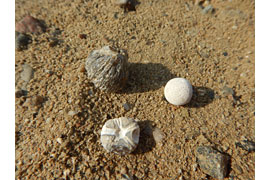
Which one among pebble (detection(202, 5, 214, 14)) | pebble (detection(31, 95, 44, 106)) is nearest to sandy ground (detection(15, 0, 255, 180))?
pebble (detection(31, 95, 44, 106))

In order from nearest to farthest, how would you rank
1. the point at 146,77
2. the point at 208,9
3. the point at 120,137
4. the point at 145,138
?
the point at 120,137 → the point at 145,138 → the point at 146,77 → the point at 208,9

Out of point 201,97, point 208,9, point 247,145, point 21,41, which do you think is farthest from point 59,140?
point 208,9

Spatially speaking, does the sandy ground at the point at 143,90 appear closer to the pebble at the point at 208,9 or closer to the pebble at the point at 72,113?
the pebble at the point at 72,113

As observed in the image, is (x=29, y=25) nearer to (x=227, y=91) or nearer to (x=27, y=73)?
(x=27, y=73)

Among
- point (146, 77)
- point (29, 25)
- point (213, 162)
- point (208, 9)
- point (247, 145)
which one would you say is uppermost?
point (208, 9)

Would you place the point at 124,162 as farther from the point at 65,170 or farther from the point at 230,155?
the point at 230,155

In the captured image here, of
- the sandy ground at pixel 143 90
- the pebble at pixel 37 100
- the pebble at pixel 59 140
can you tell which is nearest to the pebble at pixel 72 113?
the sandy ground at pixel 143 90

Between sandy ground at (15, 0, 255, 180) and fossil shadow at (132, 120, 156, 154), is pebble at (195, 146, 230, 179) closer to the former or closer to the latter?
sandy ground at (15, 0, 255, 180)
